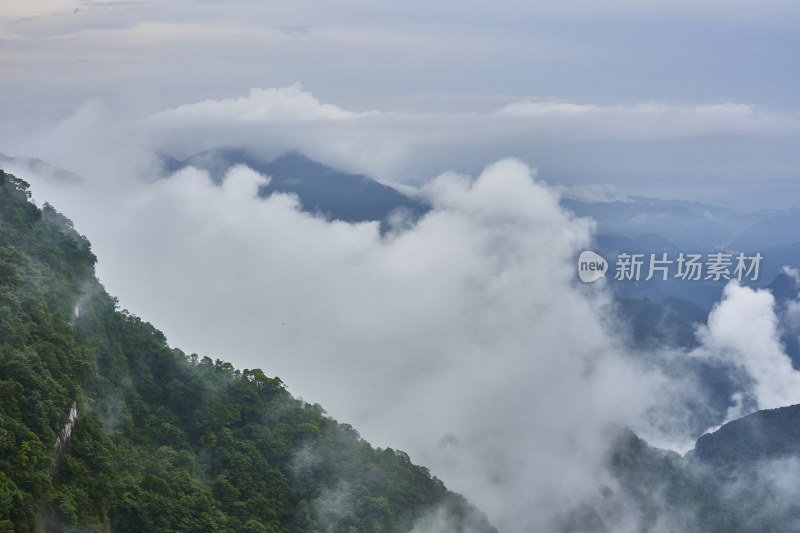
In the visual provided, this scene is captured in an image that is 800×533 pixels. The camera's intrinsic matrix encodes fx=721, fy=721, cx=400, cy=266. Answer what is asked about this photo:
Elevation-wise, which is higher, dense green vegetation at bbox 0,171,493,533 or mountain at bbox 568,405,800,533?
mountain at bbox 568,405,800,533

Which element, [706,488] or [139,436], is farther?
[706,488]

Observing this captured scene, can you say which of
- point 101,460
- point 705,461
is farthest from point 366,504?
point 705,461

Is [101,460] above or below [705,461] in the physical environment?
below

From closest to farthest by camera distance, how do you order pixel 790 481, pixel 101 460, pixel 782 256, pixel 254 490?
pixel 101 460
pixel 254 490
pixel 790 481
pixel 782 256

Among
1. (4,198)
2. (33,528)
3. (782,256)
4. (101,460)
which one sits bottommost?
(33,528)

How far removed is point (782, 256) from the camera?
190000 millimetres

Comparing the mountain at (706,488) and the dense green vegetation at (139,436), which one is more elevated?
the mountain at (706,488)

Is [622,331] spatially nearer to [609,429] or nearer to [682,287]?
[682,287]

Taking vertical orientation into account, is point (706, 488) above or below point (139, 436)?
above

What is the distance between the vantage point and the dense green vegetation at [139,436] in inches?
880

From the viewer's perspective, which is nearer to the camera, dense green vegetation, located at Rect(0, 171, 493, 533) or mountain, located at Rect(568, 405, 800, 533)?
dense green vegetation, located at Rect(0, 171, 493, 533)

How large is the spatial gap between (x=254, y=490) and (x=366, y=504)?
5639 mm

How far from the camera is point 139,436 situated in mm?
32250

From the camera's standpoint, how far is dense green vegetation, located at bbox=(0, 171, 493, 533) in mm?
22359
